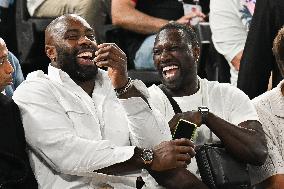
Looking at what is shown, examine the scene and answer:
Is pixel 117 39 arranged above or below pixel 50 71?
below

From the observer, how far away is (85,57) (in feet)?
12.8

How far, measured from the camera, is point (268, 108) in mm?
4215

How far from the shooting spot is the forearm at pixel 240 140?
395cm

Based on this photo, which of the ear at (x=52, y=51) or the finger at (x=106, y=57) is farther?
the ear at (x=52, y=51)

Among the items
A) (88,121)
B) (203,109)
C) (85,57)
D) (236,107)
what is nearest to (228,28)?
(236,107)

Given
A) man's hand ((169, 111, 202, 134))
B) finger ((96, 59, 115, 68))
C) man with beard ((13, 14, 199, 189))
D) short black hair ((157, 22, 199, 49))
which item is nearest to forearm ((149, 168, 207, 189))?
man with beard ((13, 14, 199, 189))

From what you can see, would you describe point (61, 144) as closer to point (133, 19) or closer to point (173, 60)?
point (173, 60)

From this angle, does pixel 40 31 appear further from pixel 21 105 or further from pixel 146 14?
pixel 21 105

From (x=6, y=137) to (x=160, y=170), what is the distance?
0.73 meters

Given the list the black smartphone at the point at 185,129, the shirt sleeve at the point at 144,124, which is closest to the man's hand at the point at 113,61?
the shirt sleeve at the point at 144,124

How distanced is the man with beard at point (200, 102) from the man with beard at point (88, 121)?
0.23 m

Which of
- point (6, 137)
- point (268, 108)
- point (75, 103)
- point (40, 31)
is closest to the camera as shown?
point (6, 137)

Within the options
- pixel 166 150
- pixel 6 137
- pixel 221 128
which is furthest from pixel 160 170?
pixel 6 137

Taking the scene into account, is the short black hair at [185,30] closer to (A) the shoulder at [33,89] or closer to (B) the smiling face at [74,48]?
(B) the smiling face at [74,48]
